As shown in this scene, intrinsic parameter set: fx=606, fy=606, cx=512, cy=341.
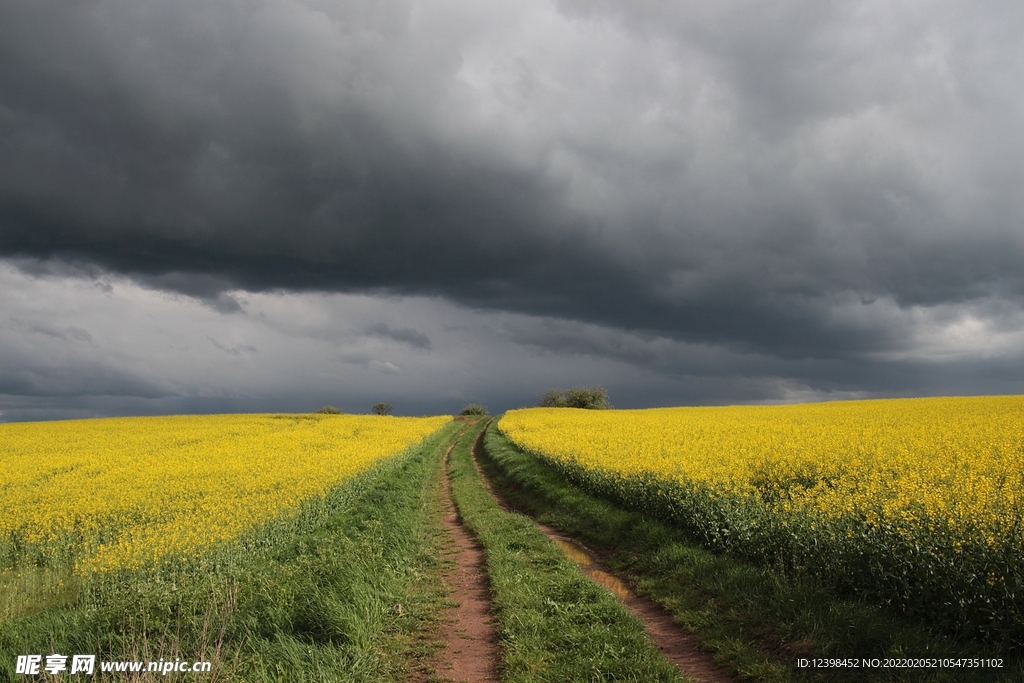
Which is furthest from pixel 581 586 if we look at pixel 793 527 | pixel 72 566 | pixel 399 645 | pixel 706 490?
pixel 72 566

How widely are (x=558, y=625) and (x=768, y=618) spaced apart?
2.58 metres

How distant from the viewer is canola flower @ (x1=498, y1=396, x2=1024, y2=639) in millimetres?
6801

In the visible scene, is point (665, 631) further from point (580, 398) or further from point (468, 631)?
point (580, 398)

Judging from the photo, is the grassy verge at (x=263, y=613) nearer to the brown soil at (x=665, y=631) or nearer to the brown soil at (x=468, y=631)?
the brown soil at (x=468, y=631)

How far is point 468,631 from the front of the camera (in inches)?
301

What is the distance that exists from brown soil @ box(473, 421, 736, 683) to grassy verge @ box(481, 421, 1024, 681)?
15cm

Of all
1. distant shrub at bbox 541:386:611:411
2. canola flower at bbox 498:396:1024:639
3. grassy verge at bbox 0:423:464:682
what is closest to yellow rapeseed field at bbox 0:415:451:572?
grassy verge at bbox 0:423:464:682

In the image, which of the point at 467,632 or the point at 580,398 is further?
the point at 580,398

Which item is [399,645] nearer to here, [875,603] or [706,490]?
[875,603]

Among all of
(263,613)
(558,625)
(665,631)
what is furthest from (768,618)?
(263,613)

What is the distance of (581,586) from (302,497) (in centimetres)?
817

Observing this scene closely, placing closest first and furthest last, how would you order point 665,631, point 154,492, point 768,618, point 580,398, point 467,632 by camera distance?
point 768,618 → point 467,632 → point 665,631 → point 154,492 → point 580,398

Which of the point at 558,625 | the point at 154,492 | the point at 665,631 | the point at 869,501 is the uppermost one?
the point at 869,501

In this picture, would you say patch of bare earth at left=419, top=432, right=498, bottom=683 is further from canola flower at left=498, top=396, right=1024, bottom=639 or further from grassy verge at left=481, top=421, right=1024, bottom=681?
canola flower at left=498, top=396, right=1024, bottom=639
